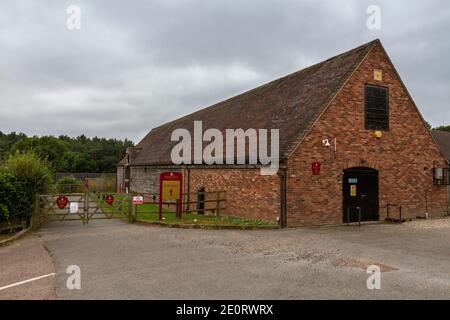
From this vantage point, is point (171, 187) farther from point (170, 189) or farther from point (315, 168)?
point (315, 168)

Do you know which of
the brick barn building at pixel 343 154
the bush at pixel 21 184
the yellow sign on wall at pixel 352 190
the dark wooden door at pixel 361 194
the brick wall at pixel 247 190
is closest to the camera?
→ the bush at pixel 21 184

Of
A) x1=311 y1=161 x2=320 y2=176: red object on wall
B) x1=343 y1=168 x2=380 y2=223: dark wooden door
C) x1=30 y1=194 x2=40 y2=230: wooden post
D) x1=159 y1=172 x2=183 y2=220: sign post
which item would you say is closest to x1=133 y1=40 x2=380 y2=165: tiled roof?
x1=311 y1=161 x2=320 y2=176: red object on wall

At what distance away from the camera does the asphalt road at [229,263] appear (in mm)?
6484

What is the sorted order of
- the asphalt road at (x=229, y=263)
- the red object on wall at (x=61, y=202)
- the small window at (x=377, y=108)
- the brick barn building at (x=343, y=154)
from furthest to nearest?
the small window at (x=377, y=108) < the brick barn building at (x=343, y=154) < the red object on wall at (x=61, y=202) < the asphalt road at (x=229, y=263)

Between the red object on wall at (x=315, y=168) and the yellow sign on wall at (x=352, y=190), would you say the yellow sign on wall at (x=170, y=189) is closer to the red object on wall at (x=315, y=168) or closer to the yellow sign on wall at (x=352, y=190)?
the red object on wall at (x=315, y=168)

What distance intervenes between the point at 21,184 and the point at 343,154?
12.6 meters

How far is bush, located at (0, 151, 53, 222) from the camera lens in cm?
1288

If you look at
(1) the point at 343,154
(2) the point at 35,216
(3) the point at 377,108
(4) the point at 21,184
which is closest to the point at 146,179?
(2) the point at 35,216

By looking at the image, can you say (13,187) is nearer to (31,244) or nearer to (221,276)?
(31,244)

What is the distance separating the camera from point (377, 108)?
669 inches

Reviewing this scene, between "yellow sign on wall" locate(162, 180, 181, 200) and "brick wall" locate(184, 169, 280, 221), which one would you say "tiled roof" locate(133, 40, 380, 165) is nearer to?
"brick wall" locate(184, 169, 280, 221)

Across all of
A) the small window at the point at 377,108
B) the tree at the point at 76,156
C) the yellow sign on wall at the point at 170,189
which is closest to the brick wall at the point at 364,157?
the small window at the point at 377,108

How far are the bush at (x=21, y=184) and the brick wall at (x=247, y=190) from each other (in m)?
7.41
